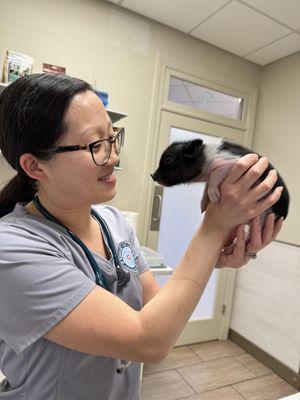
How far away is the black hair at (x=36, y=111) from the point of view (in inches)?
23.1

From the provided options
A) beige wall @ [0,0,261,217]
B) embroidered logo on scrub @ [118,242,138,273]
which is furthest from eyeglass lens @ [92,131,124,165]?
beige wall @ [0,0,261,217]

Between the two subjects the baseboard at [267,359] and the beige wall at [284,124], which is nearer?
the baseboard at [267,359]

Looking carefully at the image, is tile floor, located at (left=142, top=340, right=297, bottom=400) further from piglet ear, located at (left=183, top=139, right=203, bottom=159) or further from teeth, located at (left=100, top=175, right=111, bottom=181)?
teeth, located at (left=100, top=175, right=111, bottom=181)

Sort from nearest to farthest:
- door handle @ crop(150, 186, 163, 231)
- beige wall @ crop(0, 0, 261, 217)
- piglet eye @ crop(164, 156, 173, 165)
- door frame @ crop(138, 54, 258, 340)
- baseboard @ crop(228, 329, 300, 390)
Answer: piglet eye @ crop(164, 156, 173, 165)
beige wall @ crop(0, 0, 261, 217)
baseboard @ crop(228, 329, 300, 390)
door frame @ crop(138, 54, 258, 340)
door handle @ crop(150, 186, 163, 231)

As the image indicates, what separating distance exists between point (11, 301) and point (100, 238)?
11.4 inches

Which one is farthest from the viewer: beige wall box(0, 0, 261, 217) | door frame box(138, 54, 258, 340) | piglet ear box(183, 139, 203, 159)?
door frame box(138, 54, 258, 340)

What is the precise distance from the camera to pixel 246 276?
9.11 feet

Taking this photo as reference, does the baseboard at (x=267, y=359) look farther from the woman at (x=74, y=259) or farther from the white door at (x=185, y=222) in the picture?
the woman at (x=74, y=259)

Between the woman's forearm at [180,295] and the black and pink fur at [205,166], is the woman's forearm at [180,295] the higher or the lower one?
the lower one

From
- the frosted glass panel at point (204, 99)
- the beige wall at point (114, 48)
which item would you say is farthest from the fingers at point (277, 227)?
the frosted glass panel at point (204, 99)

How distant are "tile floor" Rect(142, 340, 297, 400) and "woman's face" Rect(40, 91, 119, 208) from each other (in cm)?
188

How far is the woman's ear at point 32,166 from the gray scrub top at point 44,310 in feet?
0.26

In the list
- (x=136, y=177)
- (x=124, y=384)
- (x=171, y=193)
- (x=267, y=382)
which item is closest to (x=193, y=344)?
(x=267, y=382)

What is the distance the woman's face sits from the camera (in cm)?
61
